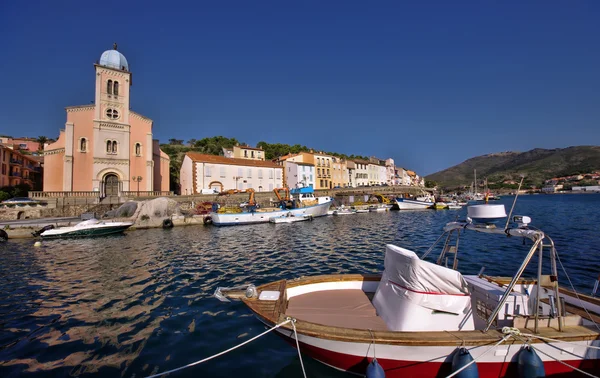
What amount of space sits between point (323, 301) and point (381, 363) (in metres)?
2.22

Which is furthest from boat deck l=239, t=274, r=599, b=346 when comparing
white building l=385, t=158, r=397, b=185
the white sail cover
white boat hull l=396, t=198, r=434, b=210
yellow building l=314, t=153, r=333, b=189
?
white building l=385, t=158, r=397, b=185

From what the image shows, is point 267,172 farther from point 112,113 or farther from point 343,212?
point 112,113

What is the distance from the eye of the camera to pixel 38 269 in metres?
13.3

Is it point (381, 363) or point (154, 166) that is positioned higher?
point (154, 166)

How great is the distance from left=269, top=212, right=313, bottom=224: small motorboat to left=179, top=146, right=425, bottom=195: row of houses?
1938 cm

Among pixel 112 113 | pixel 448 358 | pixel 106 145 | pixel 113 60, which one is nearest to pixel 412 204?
pixel 448 358

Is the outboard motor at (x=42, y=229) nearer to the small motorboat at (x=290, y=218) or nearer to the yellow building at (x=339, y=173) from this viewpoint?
the small motorboat at (x=290, y=218)

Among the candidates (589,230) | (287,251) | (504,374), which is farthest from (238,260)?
(589,230)

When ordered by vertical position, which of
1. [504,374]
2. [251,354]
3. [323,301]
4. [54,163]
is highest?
[54,163]

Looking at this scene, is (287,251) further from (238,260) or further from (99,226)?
(99,226)

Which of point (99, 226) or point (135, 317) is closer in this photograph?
point (135, 317)

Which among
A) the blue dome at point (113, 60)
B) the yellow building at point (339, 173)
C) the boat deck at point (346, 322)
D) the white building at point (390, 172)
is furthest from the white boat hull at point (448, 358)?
the white building at point (390, 172)

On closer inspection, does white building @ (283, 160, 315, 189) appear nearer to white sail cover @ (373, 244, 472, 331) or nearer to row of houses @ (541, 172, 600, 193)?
white sail cover @ (373, 244, 472, 331)

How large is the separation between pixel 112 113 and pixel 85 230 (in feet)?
87.1
